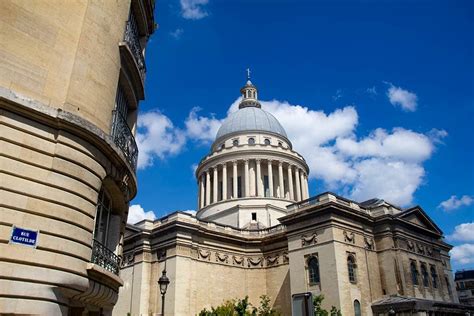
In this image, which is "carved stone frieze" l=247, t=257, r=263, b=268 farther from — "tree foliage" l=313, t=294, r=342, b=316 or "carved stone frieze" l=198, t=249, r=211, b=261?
"tree foliage" l=313, t=294, r=342, b=316

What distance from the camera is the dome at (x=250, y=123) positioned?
2260 inches

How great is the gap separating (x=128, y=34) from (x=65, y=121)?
5.55 m

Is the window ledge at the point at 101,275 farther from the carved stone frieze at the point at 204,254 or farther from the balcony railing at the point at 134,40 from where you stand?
the carved stone frieze at the point at 204,254

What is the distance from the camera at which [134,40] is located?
51.0 feet

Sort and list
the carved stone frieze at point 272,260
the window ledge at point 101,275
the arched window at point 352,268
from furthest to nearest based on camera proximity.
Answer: the carved stone frieze at point 272,260, the arched window at point 352,268, the window ledge at point 101,275

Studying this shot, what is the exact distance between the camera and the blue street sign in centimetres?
860

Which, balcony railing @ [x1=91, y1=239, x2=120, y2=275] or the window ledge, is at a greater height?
balcony railing @ [x1=91, y1=239, x2=120, y2=275]

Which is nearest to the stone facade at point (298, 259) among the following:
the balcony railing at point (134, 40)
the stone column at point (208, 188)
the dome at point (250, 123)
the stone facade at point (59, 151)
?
the stone column at point (208, 188)

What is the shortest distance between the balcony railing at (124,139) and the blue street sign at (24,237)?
438 centimetres

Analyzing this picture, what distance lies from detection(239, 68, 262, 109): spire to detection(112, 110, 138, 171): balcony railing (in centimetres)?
5116

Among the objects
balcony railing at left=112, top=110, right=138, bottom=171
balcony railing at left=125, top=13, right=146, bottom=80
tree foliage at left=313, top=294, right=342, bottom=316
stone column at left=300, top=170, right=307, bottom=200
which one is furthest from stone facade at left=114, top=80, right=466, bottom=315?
balcony railing at left=112, top=110, right=138, bottom=171

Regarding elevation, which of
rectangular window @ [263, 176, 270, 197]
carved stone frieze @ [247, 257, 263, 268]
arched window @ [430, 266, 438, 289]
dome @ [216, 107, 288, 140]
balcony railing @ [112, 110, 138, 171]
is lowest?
arched window @ [430, 266, 438, 289]

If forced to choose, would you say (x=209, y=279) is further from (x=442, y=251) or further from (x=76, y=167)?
(x=76, y=167)

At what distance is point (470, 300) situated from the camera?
79.4 m
